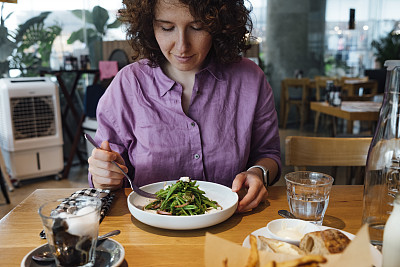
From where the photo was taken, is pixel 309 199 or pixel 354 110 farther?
pixel 354 110

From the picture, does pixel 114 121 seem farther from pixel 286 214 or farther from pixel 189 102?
pixel 286 214

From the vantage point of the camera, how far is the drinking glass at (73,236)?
677mm

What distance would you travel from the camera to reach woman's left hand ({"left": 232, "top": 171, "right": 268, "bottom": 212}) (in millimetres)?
1009

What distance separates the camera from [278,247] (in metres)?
0.69

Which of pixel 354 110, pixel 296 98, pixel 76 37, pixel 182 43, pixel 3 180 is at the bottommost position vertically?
pixel 3 180

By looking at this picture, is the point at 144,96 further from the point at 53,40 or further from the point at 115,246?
the point at 53,40

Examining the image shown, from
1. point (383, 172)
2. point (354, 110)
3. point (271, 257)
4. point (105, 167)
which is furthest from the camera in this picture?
point (354, 110)

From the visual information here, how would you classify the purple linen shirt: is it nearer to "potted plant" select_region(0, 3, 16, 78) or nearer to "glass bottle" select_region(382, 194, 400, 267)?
"glass bottle" select_region(382, 194, 400, 267)

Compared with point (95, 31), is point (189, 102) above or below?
below

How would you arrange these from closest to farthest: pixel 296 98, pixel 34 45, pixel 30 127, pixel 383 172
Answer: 1. pixel 383 172
2. pixel 30 127
3. pixel 34 45
4. pixel 296 98

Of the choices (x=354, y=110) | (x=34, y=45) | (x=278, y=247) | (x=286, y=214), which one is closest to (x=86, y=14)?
(x=34, y=45)

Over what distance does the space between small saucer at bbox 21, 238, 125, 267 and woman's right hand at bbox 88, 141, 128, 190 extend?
1.12 ft

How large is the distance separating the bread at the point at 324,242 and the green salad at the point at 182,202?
1.08 ft

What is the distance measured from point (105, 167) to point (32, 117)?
123 inches
